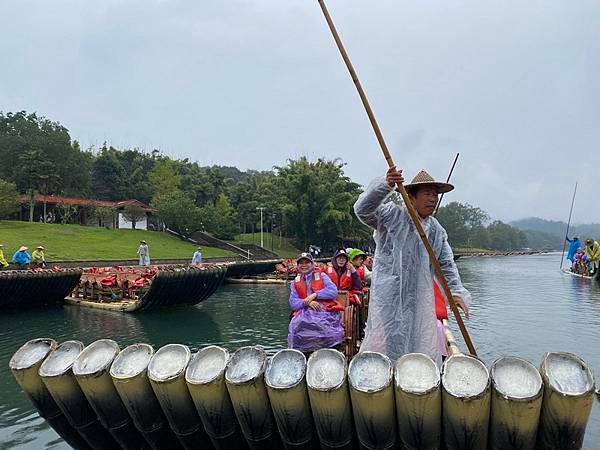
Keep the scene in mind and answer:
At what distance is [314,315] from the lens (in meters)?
5.28

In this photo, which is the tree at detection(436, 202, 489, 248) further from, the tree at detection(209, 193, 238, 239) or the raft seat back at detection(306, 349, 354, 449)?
the raft seat back at detection(306, 349, 354, 449)

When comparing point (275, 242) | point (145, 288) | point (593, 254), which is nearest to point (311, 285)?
point (145, 288)

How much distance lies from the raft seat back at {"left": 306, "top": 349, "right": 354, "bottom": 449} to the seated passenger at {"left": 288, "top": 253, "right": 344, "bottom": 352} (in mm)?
2409

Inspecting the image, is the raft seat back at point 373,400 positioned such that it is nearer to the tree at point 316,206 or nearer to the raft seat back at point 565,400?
the raft seat back at point 565,400

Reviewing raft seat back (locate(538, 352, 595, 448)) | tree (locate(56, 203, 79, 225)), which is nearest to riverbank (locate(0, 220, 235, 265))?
tree (locate(56, 203, 79, 225))

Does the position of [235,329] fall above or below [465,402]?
below

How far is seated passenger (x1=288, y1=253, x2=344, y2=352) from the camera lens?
5234 mm

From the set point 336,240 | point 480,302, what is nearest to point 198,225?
point 336,240

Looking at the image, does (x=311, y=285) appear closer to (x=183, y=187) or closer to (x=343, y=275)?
(x=343, y=275)

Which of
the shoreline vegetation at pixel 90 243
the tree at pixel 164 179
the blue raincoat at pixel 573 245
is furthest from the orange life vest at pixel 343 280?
the tree at pixel 164 179

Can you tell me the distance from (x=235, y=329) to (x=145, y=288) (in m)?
3.62

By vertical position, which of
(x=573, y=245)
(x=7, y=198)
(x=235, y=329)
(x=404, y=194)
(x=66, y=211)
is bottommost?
(x=235, y=329)

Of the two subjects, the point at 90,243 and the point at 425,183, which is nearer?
the point at 425,183

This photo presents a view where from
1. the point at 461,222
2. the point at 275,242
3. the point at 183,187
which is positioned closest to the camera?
the point at 275,242
